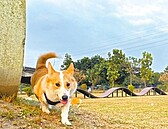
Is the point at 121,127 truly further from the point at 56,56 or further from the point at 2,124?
the point at 2,124

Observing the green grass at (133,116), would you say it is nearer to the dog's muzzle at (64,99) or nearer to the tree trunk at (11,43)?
the dog's muzzle at (64,99)

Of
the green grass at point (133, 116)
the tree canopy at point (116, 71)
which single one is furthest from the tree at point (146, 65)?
the green grass at point (133, 116)

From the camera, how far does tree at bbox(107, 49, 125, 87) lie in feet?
151

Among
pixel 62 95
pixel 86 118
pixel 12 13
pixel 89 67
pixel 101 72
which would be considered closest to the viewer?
pixel 62 95

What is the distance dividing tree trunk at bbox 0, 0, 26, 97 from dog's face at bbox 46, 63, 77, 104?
77 centimetres

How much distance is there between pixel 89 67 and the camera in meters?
63.1

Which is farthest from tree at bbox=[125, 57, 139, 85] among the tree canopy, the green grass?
the green grass

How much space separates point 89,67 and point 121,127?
5757 centimetres

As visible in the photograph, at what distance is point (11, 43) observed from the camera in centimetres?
471

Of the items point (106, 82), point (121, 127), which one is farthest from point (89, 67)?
point (121, 127)

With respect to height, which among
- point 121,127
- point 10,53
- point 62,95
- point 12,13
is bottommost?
point 121,127

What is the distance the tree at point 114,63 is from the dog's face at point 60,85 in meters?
42.0

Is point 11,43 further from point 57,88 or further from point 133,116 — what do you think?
point 133,116

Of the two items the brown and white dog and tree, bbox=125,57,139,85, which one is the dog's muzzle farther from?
tree, bbox=125,57,139,85
